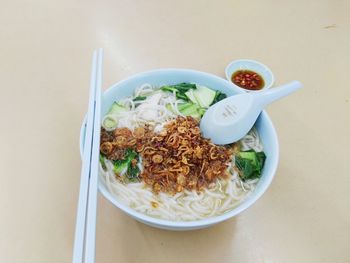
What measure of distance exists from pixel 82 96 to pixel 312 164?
0.92 meters

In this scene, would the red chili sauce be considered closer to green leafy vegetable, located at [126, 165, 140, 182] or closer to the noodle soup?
the noodle soup

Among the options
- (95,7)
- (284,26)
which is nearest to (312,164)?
(284,26)

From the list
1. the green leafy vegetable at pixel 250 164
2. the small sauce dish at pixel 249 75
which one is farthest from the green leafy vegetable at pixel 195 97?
the small sauce dish at pixel 249 75

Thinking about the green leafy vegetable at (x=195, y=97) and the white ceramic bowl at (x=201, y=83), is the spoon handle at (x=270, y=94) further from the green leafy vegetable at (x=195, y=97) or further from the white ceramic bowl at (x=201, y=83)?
the green leafy vegetable at (x=195, y=97)

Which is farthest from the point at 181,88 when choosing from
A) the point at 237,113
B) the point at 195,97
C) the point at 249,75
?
the point at 249,75

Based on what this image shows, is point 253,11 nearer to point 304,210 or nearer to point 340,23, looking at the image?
point 340,23

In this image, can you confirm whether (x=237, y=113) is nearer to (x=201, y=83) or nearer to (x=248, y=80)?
(x=201, y=83)

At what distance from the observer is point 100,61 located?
93 cm

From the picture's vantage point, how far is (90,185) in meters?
0.69

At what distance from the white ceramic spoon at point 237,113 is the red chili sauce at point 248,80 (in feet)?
1.41

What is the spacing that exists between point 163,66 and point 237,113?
0.63 meters

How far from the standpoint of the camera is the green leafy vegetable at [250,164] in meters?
0.92

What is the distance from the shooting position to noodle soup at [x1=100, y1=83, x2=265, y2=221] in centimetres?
87

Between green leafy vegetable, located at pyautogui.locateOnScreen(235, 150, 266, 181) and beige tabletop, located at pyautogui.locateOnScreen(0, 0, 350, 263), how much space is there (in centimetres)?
14
